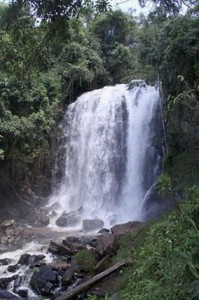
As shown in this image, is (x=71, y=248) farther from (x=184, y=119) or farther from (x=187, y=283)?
(x=187, y=283)

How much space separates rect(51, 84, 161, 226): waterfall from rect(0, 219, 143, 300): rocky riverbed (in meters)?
3.35

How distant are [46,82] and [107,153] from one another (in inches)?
159

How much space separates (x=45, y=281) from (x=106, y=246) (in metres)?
1.41

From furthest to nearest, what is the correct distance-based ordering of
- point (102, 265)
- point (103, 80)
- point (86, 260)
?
point (103, 80), point (86, 260), point (102, 265)

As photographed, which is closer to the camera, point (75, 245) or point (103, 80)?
point (75, 245)

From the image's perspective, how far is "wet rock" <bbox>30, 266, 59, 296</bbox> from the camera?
7953 mm

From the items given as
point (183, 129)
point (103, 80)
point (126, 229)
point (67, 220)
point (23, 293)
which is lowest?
point (23, 293)

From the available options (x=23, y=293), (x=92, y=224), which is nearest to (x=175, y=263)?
(x=23, y=293)

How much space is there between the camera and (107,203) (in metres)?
14.8

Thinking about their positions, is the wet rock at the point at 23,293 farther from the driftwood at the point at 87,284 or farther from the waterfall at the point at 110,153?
the waterfall at the point at 110,153

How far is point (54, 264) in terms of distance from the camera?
9.06 meters

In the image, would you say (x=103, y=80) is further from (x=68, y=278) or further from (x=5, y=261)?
(x=68, y=278)

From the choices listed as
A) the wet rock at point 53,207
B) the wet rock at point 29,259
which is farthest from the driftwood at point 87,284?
the wet rock at point 53,207

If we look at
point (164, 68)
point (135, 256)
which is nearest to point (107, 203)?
point (164, 68)
